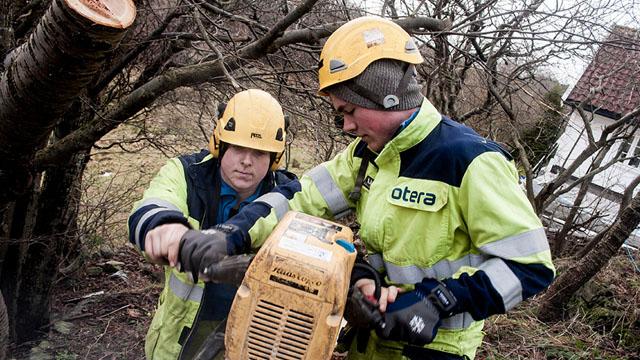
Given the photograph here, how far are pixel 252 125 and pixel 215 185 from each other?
0.37m

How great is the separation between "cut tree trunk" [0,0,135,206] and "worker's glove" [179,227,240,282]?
0.95 m

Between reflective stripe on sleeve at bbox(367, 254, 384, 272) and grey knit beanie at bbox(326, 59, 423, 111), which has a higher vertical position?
grey knit beanie at bbox(326, 59, 423, 111)

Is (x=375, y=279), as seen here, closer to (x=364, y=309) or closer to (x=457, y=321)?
(x=364, y=309)

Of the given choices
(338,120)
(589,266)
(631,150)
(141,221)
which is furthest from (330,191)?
(631,150)

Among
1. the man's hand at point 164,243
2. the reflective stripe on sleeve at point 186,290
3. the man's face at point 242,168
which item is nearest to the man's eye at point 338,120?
the man's face at point 242,168

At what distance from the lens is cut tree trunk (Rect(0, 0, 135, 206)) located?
2088 millimetres

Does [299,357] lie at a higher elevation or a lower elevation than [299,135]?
lower

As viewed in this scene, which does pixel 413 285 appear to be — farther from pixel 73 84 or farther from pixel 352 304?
pixel 73 84

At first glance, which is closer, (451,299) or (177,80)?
(451,299)

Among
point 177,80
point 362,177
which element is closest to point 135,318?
point 177,80

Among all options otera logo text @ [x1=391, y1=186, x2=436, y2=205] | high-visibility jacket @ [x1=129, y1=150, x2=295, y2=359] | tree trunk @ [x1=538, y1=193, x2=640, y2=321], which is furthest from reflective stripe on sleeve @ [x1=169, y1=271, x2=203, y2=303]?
tree trunk @ [x1=538, y1=193, x2=640, y2=321]

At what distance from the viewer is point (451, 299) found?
5.95 ft

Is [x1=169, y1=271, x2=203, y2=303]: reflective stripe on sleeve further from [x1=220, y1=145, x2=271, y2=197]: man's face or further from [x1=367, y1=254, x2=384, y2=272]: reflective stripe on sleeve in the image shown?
[x1=367, y1=254, x2=384, y2=272]: reflective stripe on sleeve

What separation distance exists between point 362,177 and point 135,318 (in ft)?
14.0
